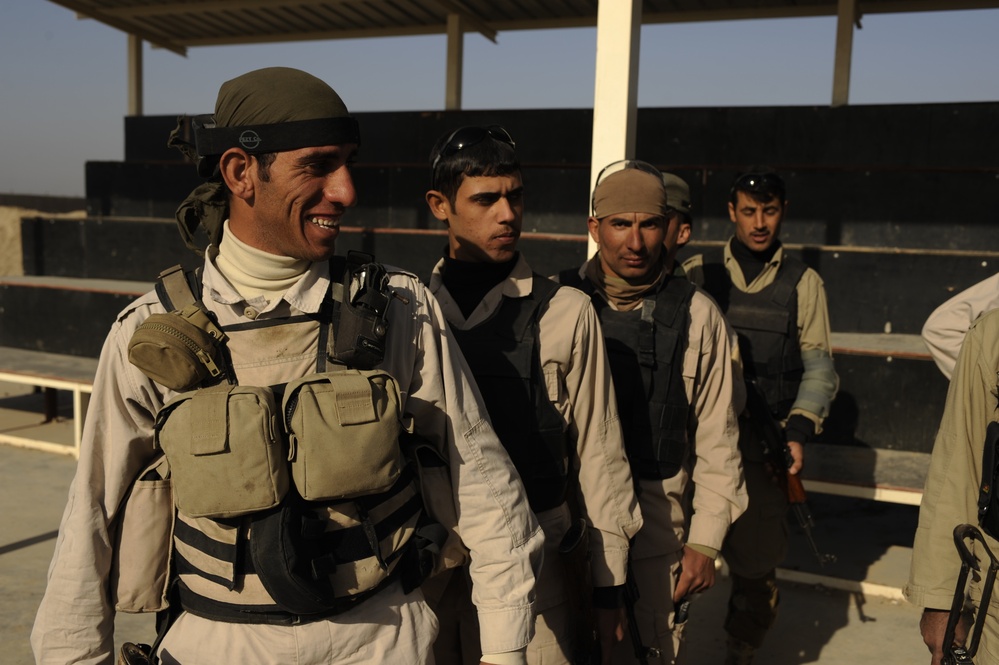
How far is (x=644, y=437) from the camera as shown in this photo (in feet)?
7.78

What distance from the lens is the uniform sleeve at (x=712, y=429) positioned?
7.66 ft

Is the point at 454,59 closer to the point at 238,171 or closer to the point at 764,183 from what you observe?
the point at 764,183

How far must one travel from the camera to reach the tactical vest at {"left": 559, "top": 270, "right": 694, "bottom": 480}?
2.36 metres

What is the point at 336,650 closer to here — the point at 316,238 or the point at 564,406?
the point at 316,238

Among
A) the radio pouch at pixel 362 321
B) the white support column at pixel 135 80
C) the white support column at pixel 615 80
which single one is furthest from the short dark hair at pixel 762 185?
the white support column at pixel 135 80

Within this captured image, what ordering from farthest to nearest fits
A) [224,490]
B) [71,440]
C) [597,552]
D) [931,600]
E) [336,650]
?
[71,440], [597,552], [931,600], [336,650], [224,490]

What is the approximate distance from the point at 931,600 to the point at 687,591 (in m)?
0.69

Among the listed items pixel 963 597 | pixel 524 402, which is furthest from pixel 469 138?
pixel 963 597

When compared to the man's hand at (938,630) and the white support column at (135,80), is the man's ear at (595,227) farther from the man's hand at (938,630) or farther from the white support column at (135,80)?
the white support column at (135,80)

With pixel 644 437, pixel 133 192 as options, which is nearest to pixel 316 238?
pixel 644 437

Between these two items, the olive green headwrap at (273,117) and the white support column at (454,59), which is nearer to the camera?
the olive green headwrap at (273,117)

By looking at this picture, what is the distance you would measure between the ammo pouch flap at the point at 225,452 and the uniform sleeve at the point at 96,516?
16 centimetres

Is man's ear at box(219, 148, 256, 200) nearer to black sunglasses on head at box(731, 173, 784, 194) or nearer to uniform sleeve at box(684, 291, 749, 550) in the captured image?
uniform sleeve at box(684, 291, 749, 550)

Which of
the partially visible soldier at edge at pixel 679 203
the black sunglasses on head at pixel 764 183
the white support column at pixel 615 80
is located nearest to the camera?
the partially visible soldier at edge at pixel 679 203
